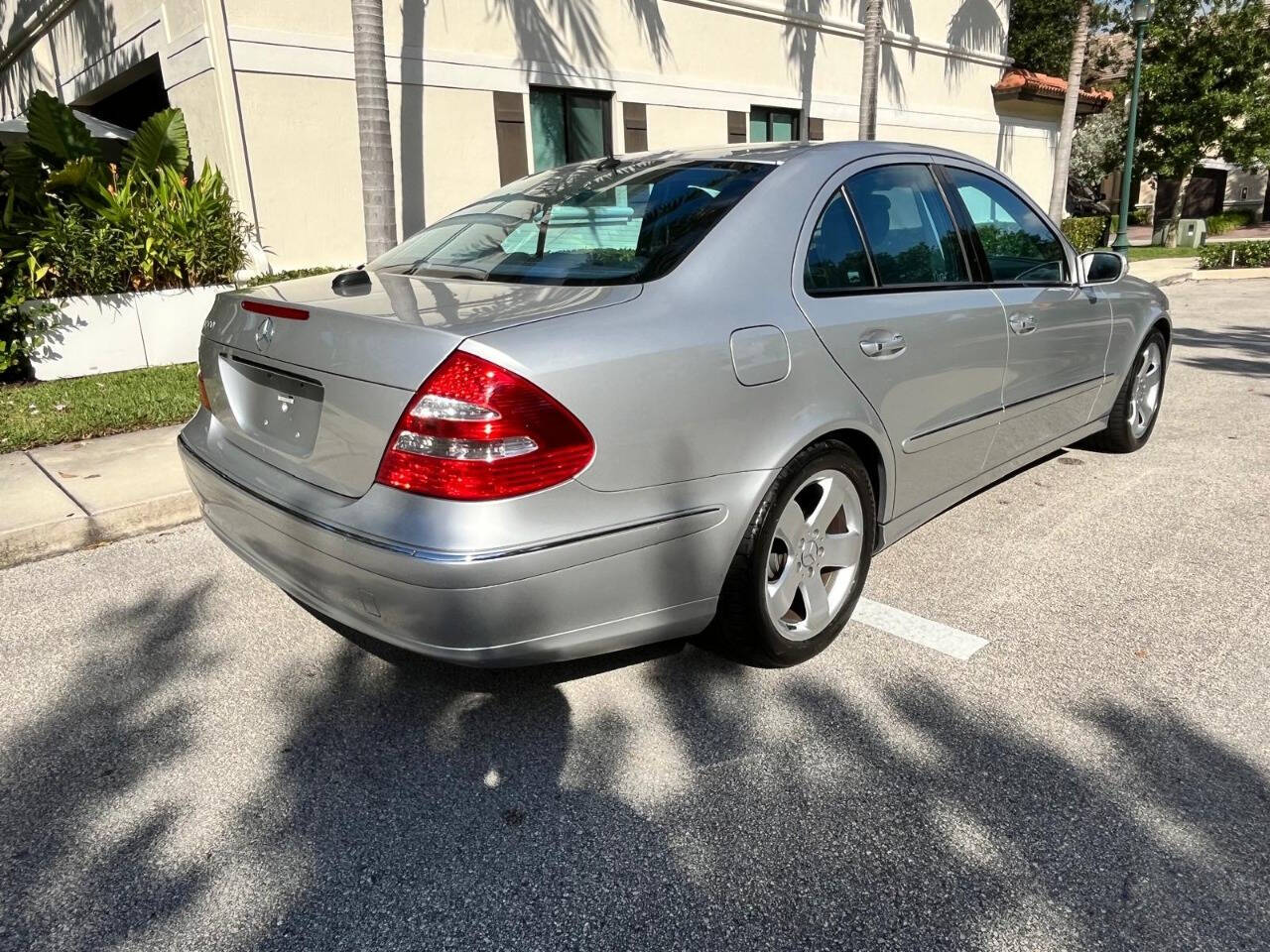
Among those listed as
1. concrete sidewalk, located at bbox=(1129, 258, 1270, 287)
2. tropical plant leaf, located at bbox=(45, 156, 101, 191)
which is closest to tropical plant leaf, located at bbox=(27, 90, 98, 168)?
tropical plant leaf, located at bbox=(45, 156, 101, 191)

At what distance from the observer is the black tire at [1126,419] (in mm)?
5094

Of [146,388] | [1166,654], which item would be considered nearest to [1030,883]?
[1166,654]

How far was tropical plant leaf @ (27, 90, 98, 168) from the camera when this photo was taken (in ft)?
26.2

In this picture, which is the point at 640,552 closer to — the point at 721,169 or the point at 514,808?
the point at 514,808

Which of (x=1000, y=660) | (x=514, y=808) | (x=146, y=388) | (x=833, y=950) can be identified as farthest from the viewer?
Result: (x=146, y=388)

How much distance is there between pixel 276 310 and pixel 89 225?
→ 6424 millimetres

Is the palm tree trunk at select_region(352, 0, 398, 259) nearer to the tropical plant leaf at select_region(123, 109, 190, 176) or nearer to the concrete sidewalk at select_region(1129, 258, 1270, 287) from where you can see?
the tropical plant leaf at select_region(123, 109, 190, 176)

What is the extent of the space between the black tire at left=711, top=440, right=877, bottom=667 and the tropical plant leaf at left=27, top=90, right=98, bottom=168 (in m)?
8.12

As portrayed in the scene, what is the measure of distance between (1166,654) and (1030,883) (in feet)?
4.57

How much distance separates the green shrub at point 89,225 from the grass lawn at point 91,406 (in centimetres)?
60

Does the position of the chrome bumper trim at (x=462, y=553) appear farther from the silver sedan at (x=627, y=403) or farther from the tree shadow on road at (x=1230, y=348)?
the tree shadow on road at (x=1230, y=348)

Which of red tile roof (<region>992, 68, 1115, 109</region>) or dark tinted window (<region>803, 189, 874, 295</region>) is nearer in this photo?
dark tinted window (<region>803, 189, 874, 295</region>)

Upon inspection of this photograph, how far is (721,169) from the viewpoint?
3.17 metres

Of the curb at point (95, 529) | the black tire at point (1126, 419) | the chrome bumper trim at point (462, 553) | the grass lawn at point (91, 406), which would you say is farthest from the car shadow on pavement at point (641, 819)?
the grass lawn at point (91, 406)
